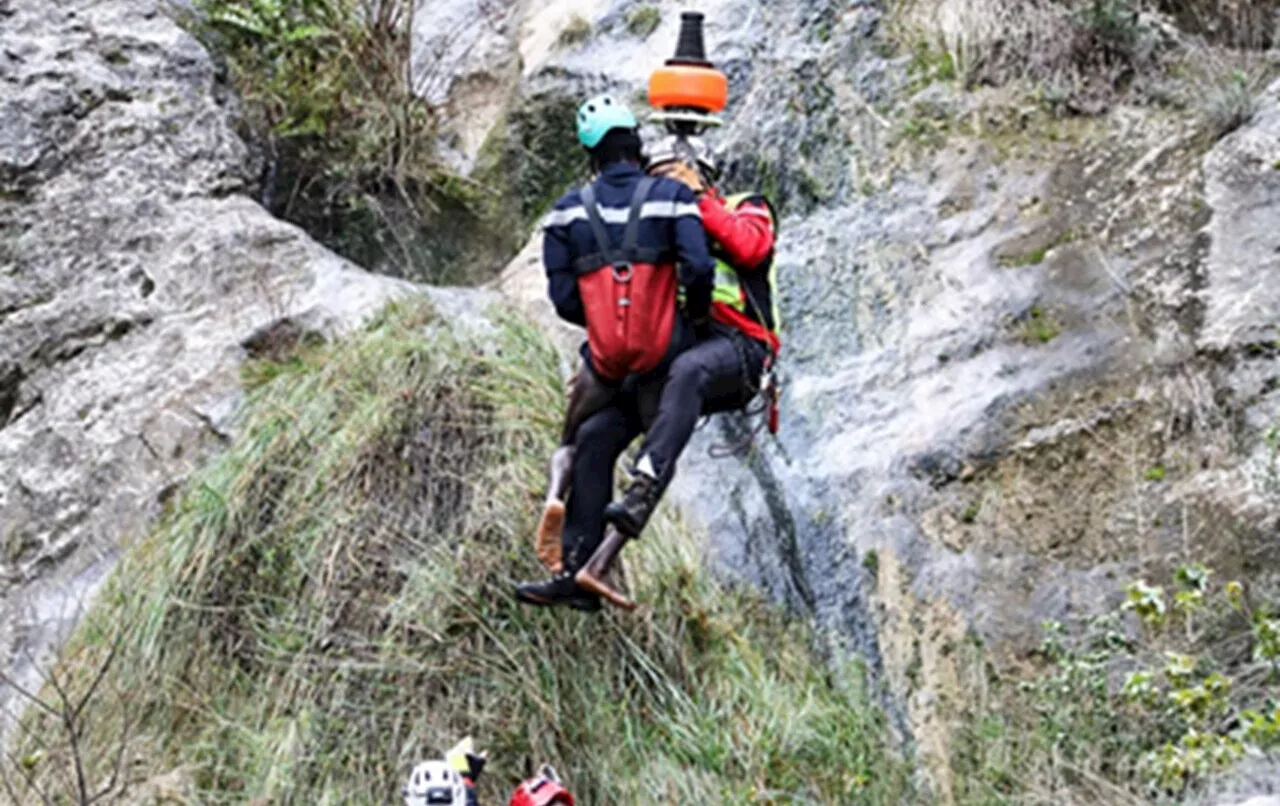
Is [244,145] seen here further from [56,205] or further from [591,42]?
[591,42]

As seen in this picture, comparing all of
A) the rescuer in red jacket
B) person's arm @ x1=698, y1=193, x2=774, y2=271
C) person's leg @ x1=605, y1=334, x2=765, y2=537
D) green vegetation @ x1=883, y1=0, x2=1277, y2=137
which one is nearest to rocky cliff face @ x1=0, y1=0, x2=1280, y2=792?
green vegetation @ x1=883, y1=0, x2=1277, y2=137

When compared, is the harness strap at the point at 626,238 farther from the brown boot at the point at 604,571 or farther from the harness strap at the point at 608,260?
the brown boot at the point at 604,571

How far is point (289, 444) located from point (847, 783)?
3.13m

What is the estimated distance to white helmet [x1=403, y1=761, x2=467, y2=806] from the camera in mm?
7617

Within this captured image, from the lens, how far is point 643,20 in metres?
11.8

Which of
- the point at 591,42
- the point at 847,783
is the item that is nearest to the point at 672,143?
the point at 847,783

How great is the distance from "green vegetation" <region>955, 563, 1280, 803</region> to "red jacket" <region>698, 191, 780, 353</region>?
178 centimetres

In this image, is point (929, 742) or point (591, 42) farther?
point (591, 42)

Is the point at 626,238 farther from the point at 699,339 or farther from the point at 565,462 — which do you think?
the point at 565,462

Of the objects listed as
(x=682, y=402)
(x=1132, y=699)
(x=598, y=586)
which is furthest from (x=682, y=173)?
(x=1132, y=699)

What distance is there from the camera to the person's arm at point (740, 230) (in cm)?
795

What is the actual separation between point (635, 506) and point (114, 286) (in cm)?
446

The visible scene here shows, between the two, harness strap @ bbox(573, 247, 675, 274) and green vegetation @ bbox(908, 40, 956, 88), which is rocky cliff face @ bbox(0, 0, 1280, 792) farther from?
harness strap @ bbox(573, 247, 675, 274)

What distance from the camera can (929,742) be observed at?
28.9ft
